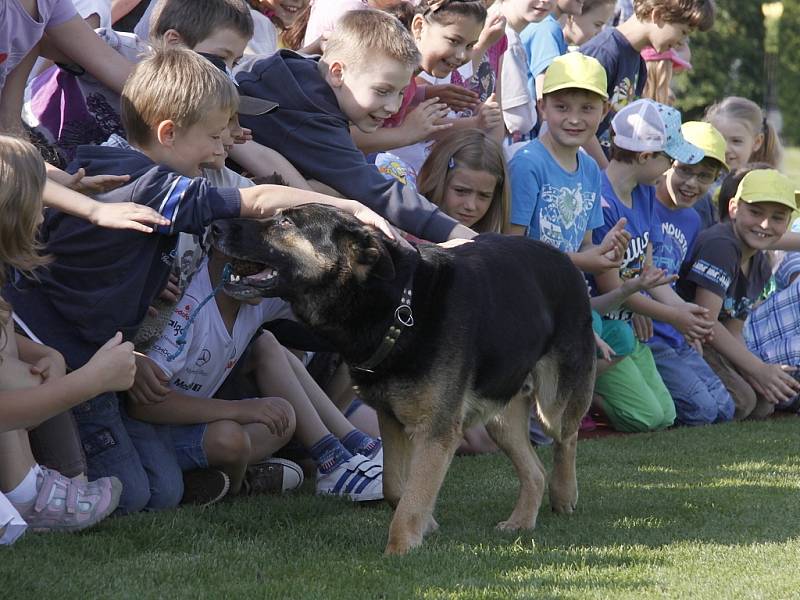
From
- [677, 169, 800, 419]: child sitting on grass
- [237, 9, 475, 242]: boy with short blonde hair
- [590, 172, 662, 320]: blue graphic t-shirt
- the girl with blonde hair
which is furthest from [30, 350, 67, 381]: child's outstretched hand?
[677, 169, 800, 419]: child sitting on grass

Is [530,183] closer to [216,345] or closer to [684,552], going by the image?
[216,345]

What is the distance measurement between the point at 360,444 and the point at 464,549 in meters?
1.49

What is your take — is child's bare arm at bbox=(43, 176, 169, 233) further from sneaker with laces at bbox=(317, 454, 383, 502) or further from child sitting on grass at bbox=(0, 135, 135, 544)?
sneaker with laces at bbox=(317, 454, 383, 502)

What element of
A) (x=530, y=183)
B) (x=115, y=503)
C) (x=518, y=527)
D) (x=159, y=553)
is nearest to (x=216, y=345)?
(x=115, y=503)

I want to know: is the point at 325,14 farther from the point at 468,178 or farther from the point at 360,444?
the point at 360,444

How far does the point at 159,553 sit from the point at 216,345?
50.2 inches

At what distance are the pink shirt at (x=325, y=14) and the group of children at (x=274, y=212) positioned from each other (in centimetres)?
2

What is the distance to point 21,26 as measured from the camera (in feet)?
17.6

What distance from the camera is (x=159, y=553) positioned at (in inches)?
169

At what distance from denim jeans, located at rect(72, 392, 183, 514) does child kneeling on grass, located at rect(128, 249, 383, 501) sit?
15 cm

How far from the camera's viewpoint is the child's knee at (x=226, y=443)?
5.30 meters

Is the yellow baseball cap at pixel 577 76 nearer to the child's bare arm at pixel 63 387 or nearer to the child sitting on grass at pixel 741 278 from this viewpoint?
the child sitting on grass at pixel 741 278

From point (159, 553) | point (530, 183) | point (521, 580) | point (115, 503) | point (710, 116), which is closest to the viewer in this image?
point (521, 580)

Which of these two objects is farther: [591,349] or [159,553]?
[591,349]
